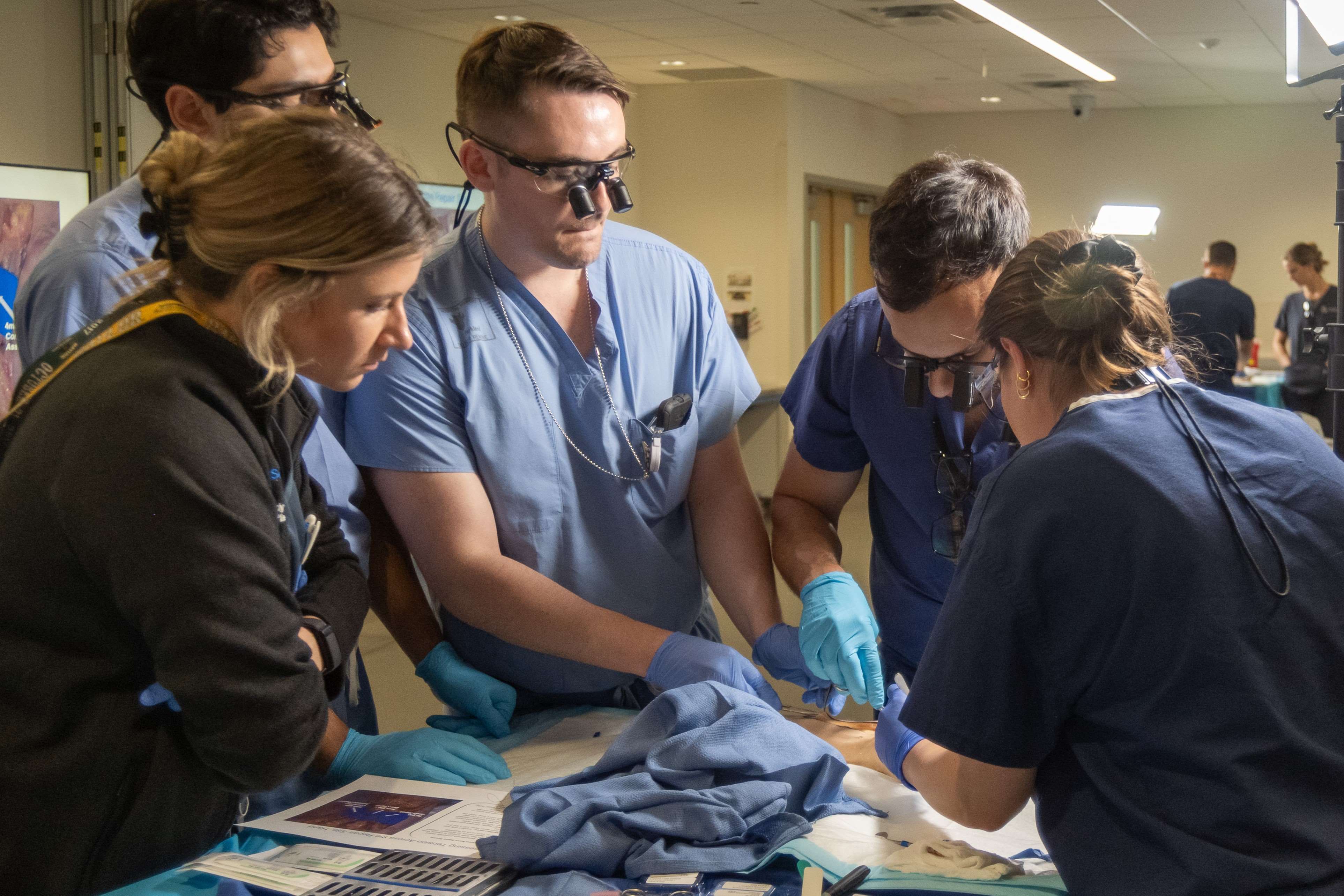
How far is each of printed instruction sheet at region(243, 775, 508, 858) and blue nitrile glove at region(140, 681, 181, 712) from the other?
0.29 meters

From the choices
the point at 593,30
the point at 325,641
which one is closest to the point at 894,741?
the point at 325,641

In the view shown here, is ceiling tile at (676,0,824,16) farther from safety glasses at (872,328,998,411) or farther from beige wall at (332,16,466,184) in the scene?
safety glasses at (872,328,998,411)

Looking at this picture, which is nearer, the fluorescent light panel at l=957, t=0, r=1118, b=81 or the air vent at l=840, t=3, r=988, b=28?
the fluorescent light panel at l=957, t=0, r=1118, b=81

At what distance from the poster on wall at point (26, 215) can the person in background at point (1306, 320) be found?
21.4 feet

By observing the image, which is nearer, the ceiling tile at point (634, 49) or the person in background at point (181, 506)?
the person in background at point (181, 506)

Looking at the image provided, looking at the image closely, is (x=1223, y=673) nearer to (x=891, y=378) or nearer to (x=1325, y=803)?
(x=1325, y=803)

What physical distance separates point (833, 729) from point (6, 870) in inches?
41.5

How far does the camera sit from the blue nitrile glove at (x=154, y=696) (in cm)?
99

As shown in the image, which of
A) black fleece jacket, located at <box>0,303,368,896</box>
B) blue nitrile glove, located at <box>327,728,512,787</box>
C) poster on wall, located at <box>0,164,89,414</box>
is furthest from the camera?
poster on wall, located at <box>0,164,89,414</box>

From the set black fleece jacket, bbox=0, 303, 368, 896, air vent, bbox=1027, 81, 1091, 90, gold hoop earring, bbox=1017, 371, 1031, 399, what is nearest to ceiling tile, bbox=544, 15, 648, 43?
air vent, bbox=1027, 81, 1091, 90

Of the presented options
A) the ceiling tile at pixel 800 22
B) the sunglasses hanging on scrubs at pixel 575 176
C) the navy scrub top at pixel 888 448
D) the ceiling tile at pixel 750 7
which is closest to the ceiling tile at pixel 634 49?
the ceiling tile at pixel 800 22

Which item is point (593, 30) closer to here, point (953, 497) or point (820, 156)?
point (820, 156)

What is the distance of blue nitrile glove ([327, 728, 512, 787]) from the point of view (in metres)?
1.38

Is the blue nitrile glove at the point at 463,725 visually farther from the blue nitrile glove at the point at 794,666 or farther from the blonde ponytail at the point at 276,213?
the blonde ponytail at the point at 276,213
